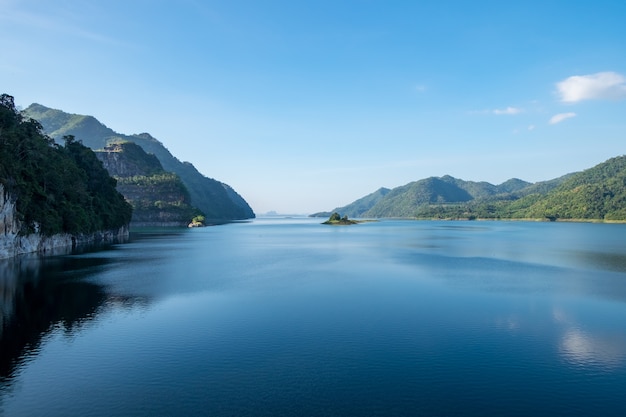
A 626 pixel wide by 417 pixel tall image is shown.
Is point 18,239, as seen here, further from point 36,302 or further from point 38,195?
point 36,302

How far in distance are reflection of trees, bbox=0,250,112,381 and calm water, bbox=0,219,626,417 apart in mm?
171

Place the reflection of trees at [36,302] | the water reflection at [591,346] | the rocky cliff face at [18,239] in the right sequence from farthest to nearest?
the rocky cliff face at [18,239] < the reflection of trees at [36,302] < the water reflection at [591,346]

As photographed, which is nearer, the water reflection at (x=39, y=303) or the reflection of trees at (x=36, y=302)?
the water reflection at (x=39, y=303)

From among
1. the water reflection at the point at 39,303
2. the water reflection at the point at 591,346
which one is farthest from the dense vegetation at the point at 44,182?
the water reflection at the point at 591,346

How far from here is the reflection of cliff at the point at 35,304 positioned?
22589mm

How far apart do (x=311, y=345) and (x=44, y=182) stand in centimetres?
6625

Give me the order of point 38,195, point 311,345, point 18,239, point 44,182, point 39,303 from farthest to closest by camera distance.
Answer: point 44,182
point 38,195
point 18,239
point 39,303
point 311,345

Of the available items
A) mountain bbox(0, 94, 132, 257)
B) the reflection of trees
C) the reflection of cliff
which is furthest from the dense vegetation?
the reflection of cliff

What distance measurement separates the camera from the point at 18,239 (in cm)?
6059

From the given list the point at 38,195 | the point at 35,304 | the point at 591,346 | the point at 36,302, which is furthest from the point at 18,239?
the point at 591,346

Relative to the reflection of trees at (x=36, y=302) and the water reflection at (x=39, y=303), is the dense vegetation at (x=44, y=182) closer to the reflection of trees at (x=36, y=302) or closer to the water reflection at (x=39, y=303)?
the water reflection at (x=39, y=303)

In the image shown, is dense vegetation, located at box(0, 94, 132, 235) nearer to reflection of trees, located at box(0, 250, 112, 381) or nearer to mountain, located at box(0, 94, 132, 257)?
mountain, located at box(0, 94, 132, 257)

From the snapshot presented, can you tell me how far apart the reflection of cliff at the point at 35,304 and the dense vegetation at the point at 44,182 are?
41.5ft

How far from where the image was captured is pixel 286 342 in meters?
23.4
